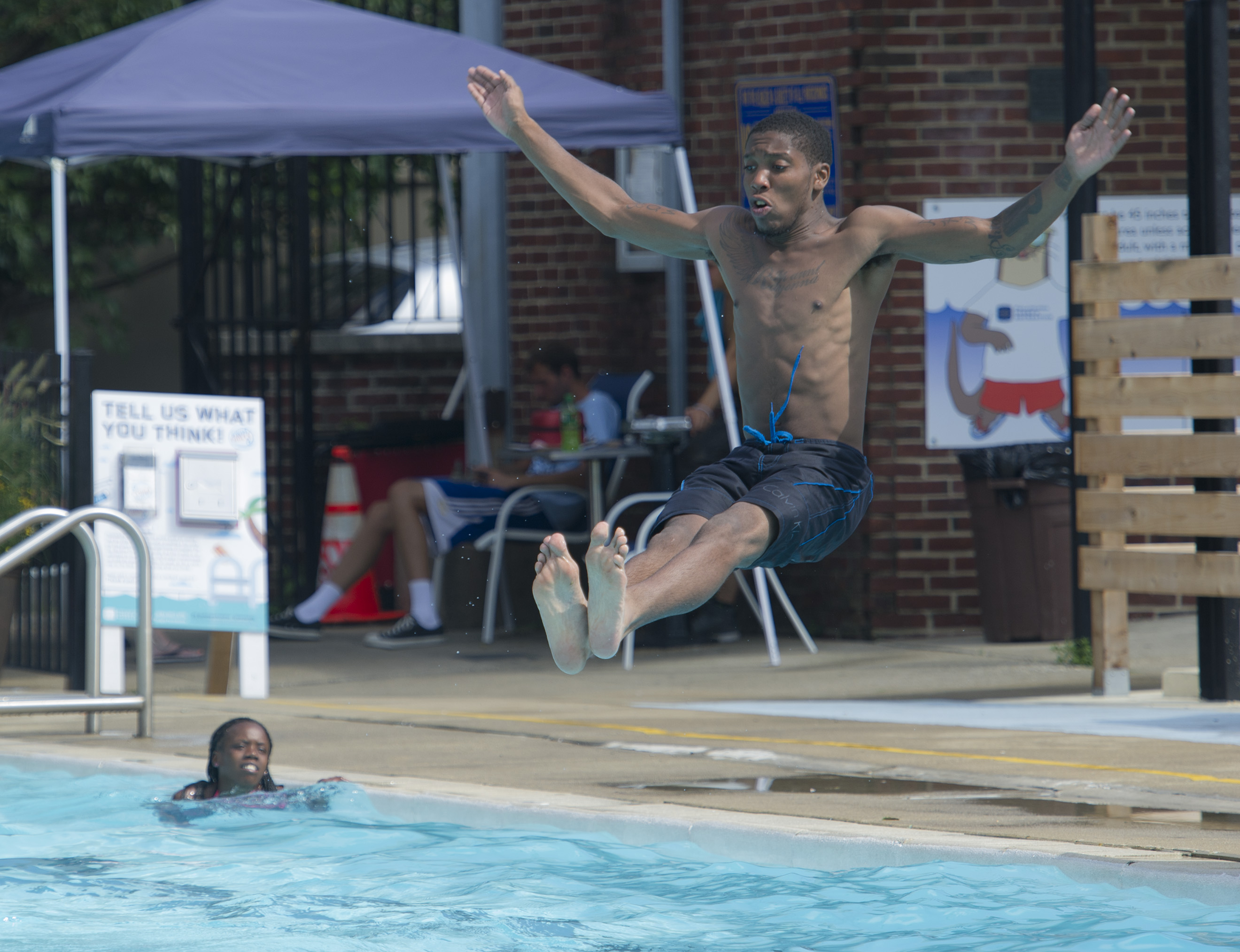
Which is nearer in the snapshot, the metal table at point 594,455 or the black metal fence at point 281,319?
the metal table at point 594,455

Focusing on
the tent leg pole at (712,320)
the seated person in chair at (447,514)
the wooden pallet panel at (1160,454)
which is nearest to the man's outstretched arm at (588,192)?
the wooden pallet panel at (1160,454)

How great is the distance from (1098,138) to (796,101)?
5.36m

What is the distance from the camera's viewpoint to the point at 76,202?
662 inches

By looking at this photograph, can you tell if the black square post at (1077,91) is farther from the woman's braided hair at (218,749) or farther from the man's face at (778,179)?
the woman's braided hair at (218,749)

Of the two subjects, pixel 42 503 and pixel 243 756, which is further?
pixel 42 503

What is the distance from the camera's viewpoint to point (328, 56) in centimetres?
929

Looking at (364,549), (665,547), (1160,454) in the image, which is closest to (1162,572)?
(1160,454)

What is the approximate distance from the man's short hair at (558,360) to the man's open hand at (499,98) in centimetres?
461

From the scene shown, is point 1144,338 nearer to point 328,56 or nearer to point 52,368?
point 328,56

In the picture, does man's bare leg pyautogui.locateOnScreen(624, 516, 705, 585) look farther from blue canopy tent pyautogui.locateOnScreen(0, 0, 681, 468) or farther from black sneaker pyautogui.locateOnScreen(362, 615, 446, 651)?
black sneaker pyautogui.locateOnScreen(362, 615, 446, 651)

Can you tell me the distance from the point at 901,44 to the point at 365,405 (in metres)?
4.36

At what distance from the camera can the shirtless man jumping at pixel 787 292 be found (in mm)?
4570

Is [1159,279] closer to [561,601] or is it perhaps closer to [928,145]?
[928,145]

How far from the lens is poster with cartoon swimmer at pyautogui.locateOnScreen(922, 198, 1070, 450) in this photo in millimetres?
9688
